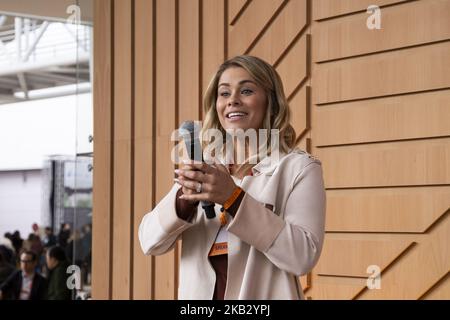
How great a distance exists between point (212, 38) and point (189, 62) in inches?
7.2

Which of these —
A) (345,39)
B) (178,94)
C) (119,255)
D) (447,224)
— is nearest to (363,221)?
(447,224)

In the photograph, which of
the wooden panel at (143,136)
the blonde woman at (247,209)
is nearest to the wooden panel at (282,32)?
the wooden panel at (143,136)

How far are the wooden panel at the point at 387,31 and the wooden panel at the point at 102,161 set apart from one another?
1.35 metres

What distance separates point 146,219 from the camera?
166 cm

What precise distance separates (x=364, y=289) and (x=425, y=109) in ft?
2.63

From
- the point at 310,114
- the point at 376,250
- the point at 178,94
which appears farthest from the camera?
the point at 178,94

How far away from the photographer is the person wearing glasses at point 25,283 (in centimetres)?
559

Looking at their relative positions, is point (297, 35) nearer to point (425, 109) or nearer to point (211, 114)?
point (425, 109)

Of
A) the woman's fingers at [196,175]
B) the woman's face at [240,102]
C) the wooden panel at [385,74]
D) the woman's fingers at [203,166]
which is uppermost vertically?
the wooden panel at [385,74]

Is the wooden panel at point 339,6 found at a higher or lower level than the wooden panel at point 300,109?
higher

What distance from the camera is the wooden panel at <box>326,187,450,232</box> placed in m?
2.81

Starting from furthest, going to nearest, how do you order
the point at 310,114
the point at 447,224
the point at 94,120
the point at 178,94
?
1. the point at 94,120
2. the point at 178,94
3. the point at 310,114
4. the point at 447,224
